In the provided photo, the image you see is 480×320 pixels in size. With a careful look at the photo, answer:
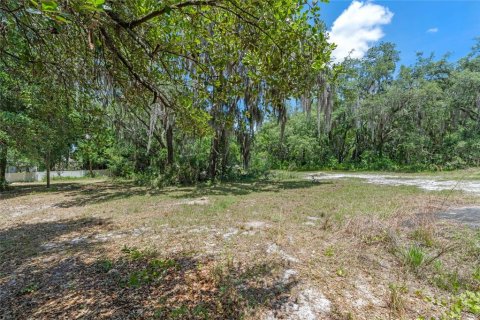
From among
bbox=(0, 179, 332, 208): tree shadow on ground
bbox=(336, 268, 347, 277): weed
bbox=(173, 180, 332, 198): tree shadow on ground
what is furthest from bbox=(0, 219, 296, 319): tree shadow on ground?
bbox=(173, 180, 332, 198): tree shadow on ground

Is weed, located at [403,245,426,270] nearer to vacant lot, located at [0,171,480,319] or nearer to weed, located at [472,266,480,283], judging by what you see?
vacant lot, located at [0,171,480,319]

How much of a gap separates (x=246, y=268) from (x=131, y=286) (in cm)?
115

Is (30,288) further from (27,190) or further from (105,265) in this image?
(27,190)

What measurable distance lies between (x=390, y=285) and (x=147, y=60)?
3.29 m

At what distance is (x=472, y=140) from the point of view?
593 inches

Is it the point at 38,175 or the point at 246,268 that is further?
the point at 38,175

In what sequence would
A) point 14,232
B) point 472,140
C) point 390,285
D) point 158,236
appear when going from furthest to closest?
point 472,140
point 14,232
point 158,236
point 390,285

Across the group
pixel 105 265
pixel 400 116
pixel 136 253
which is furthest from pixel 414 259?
pixel 400 116

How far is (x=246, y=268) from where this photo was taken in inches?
111

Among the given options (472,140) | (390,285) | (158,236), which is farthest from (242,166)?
(472,140)

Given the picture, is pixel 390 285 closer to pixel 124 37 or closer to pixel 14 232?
pixel 124 37

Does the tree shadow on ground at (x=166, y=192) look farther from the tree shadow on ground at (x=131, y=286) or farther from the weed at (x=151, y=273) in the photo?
the weed at (x=151, y=273)

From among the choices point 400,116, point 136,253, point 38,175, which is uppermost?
point 400,116

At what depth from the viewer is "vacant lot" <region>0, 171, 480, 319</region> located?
212 centimetres
